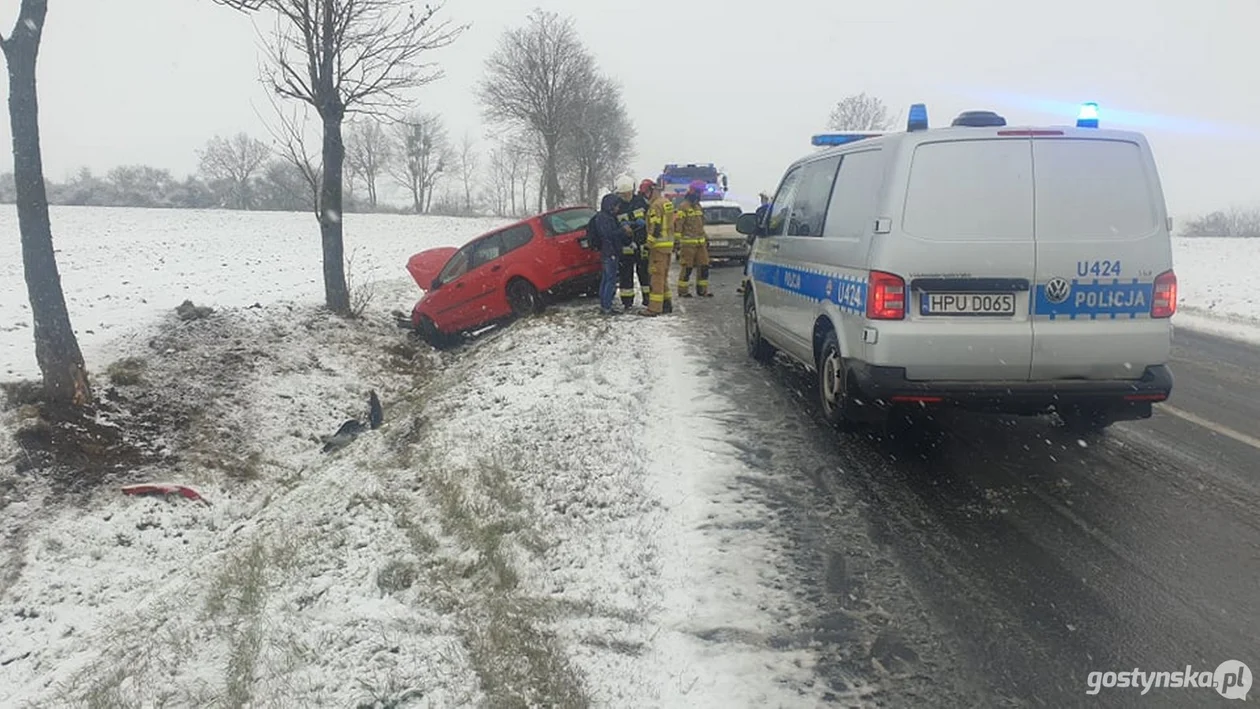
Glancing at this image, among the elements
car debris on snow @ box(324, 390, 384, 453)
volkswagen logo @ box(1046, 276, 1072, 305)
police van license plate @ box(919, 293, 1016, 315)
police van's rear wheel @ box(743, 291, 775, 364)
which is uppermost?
volkswagen logo @ box(1046, 276, 1072, 305)

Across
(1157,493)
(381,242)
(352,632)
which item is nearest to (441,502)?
(352,632)

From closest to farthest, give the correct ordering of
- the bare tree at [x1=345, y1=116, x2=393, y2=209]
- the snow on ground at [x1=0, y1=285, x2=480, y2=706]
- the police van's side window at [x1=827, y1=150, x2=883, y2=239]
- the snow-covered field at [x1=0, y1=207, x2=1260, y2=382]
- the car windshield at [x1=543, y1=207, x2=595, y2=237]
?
the snow on ground at [x1=0, y1=285, x2=480, y2=706]
the police van's side window at [x1=827, y1=150, x2=883, y2=239]
the snow-covered field at [x1=0, y1=207, x2=1260, y2=382]
the car windshield at [x1=543, y1=207, x2=595, y2=237]
the bare tree at [x1=345, y1=116, x2=393, y2=209]

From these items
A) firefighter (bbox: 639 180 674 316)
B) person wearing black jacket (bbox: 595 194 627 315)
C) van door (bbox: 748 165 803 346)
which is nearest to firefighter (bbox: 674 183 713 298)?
firefighter (bbox: 639 180 674 316)

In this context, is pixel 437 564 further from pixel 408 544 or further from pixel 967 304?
pixel 967 304

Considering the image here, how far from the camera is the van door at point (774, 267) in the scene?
22.6 ft

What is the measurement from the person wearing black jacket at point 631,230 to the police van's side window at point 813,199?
402 centimetres

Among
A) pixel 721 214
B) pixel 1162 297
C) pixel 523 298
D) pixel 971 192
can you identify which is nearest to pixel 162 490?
pixel 523 298

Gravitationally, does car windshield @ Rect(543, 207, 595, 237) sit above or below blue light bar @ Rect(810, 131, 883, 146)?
below

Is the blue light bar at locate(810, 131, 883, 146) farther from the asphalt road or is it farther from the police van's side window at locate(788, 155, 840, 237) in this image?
the asphalt road

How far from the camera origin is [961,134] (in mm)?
4625

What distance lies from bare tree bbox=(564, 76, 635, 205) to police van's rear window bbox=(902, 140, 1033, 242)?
42039mm

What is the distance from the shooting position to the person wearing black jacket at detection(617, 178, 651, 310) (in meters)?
10.6

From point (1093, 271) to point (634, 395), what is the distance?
11.3ft

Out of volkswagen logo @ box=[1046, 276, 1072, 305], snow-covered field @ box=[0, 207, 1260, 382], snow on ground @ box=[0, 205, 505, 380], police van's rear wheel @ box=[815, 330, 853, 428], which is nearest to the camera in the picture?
volkswagen logo @ box=[1046, 276, 1072, 305]
